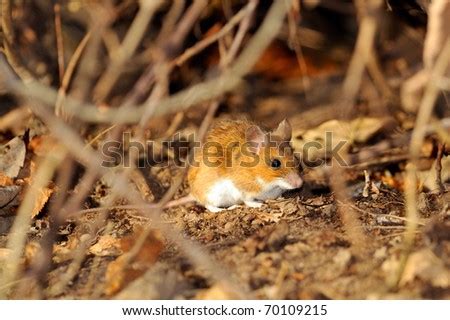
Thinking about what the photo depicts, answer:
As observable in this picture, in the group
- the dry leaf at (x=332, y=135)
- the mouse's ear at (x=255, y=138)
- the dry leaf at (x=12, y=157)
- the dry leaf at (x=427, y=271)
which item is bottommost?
the dry leaf at (x=332, y=135)

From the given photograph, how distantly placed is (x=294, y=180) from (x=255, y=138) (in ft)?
1.41

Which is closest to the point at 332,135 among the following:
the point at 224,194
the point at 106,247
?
the point at 224,194

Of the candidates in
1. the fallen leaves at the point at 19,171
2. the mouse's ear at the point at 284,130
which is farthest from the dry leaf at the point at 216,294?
the fallen leaves at the point at 19,171

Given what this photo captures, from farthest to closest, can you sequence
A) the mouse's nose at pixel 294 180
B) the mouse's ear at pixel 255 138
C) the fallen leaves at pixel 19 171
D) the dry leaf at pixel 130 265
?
the fallen leaves at pixel 19 171 → the mouse's ear at pixel 255 138 → the mouse's nose at pixel 294 180 → the dry leaf at pixel 130 265

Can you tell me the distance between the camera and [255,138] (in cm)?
566

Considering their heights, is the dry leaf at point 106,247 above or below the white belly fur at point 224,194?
above

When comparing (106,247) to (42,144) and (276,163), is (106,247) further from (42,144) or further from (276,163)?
(42,144)

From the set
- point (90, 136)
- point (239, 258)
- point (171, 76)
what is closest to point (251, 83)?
point (171, 76)

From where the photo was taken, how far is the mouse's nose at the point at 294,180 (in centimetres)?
552

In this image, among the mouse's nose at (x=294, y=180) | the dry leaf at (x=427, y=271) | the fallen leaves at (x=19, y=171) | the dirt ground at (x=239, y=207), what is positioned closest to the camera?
the dry leaf at (x=427, y=271)

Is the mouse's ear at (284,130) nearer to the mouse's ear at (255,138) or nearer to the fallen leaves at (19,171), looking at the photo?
the mouse's ear at (255,138)

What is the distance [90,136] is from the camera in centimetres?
695

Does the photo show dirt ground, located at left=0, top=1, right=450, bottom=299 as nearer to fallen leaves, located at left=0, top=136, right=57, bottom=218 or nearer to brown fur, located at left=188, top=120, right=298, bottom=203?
fallen leaves, located at left=0, top=136, right=57, bottom=218

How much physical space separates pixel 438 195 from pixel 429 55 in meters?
0.97
